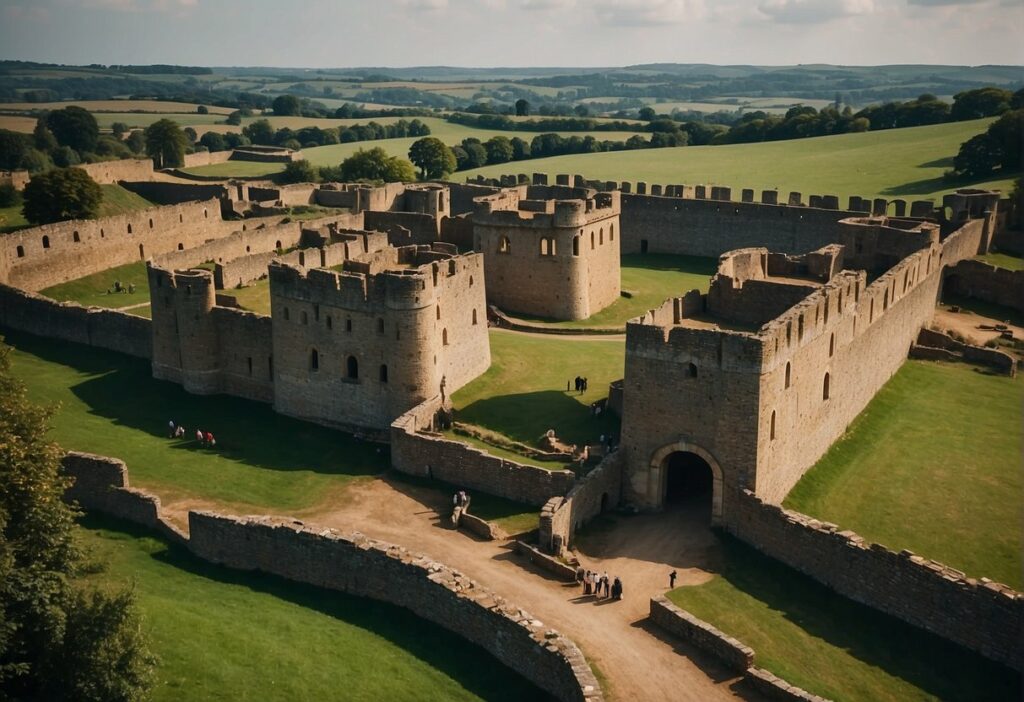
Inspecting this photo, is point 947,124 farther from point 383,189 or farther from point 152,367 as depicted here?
point 152,367

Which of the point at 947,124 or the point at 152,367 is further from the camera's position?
the point at 947,124

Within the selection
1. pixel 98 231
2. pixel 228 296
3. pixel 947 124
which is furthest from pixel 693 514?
pixel 947 124

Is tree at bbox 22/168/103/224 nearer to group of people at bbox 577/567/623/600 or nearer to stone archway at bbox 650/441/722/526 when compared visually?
stone archway at bbox 650/441/722/526

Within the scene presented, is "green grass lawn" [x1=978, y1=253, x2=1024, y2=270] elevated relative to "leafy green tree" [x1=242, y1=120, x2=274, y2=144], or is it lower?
lower

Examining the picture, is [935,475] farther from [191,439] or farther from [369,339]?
[191,439]

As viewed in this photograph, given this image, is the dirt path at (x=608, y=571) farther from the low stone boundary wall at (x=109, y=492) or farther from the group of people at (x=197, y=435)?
the group of people at (x=197, y=435)

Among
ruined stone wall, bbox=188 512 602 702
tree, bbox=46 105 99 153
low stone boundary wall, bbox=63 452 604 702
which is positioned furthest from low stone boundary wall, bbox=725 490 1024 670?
tree, bbox=46 105 99 153
